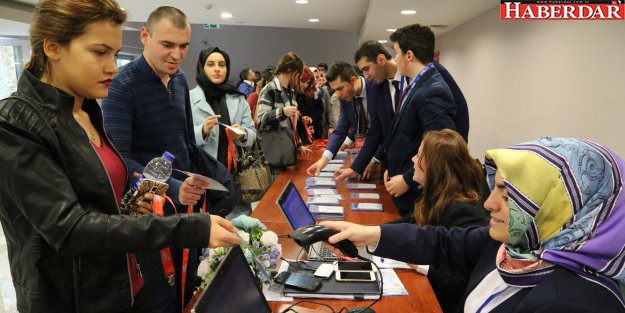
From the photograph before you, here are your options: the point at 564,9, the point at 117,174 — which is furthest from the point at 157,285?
the point at 564,9

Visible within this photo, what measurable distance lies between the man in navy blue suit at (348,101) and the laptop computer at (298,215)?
120 centimetres

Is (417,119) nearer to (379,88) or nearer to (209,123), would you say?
(379,88)

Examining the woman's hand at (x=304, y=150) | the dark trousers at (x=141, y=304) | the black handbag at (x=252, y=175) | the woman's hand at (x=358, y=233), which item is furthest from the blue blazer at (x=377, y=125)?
the dark trousers at (x=141, y=304)

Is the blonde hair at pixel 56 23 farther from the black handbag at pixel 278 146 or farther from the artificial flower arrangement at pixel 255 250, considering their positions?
the black handbag at pixel 278 146

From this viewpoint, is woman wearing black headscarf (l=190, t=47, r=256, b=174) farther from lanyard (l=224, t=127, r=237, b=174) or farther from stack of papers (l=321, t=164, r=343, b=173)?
stack of papers (l=321, t=164, r=343, b=173)

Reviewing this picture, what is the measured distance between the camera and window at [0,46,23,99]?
9.42 metres

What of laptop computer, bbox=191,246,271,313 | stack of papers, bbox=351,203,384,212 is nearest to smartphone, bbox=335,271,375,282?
laptop computer, bbox=191,246,271,313

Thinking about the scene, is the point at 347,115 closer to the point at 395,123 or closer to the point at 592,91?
the point at 395,123

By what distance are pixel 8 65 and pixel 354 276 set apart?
Answer: 34.3 feet

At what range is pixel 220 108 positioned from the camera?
119 inches

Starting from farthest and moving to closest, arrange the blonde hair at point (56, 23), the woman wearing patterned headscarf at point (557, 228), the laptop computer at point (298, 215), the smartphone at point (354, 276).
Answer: the laptop computer at point (298, 215) → the smartphone at point (354, 276) → the blonde hair at point (56, 23) → the woman wearing patterned headscarf at point (557, 228)

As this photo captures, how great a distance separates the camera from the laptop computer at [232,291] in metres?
0.99

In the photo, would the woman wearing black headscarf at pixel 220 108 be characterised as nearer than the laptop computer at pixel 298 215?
No

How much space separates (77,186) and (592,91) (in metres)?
3.57
